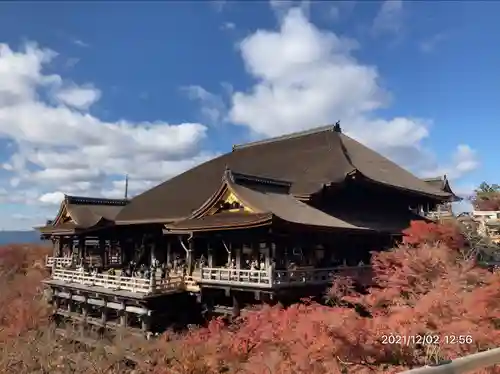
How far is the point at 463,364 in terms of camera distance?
405 centimetres

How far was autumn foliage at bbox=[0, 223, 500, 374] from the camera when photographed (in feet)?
26.2

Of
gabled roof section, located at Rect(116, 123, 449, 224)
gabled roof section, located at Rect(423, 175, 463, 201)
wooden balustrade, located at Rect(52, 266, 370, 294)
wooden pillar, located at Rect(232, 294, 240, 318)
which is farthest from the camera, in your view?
gabled roof section, located at Rect(423, 175, 463, 201)

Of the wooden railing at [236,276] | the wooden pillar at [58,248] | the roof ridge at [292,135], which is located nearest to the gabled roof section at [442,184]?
the roof ridge at [292,135]

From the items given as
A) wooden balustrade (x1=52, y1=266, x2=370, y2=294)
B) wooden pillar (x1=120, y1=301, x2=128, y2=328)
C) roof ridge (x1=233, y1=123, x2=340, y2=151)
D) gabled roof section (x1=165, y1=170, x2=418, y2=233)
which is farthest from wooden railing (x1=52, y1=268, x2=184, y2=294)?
roof ridge (x1=233, y1=123, x2=340, y2=151)

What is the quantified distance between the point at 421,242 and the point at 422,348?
832 centimetres

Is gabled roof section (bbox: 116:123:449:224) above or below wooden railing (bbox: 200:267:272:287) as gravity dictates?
above

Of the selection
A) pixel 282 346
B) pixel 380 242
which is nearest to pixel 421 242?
pixel 380 242

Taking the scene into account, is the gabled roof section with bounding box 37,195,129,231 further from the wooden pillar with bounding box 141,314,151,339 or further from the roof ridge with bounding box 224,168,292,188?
the roof ridge with bounding box 224,168,292,188

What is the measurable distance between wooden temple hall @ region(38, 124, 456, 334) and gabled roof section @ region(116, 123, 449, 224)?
4.3 inches

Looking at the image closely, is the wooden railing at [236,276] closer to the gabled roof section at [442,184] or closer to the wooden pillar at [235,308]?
the wooden pillar at [235,308]

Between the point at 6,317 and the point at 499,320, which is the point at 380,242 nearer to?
the point at 499,320

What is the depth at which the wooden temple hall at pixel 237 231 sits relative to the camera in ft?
54.4

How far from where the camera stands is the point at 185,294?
1875cm

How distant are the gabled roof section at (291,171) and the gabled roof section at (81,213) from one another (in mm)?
1107
